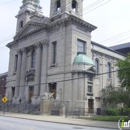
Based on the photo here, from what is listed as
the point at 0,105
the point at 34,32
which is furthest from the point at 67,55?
the point at 0,105

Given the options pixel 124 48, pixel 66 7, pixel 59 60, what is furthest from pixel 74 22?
pixel 124 48

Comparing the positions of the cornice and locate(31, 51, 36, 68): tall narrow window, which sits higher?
the cornice

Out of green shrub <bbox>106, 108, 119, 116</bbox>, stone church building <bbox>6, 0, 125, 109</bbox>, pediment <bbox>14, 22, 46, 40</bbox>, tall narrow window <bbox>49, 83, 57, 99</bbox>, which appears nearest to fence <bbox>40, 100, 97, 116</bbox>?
stone church building <bbox>6, 0, 125, 109</bbox>

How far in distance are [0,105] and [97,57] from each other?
85.4ft

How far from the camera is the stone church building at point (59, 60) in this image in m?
41.0

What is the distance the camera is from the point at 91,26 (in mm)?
47250

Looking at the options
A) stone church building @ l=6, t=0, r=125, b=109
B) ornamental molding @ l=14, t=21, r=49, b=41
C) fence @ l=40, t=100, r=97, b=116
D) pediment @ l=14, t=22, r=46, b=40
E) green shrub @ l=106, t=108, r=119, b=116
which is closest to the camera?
fence @ l=40, t=100, r=97, b=116

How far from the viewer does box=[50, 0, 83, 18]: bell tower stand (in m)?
46.4

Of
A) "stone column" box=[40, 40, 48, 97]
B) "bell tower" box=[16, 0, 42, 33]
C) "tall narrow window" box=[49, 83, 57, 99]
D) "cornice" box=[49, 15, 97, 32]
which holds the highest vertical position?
"bell tower" box=[16, 0, 42, 33]

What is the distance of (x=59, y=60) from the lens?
43.8 m

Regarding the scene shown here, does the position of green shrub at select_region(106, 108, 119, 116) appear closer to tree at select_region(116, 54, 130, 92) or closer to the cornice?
tree at select_region(116, 54, 130, 92)

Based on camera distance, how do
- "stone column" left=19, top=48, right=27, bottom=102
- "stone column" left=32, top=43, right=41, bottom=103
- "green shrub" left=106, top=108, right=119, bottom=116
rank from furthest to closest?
"stone column" left=19, top=48, right=27, bottom=102 < "stone column" left=32, top=43, right=41, bottom=103 < "green shrub" left=106, top=108, right=119, bottom=116

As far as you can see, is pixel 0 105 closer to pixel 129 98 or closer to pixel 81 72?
pixel 81 72

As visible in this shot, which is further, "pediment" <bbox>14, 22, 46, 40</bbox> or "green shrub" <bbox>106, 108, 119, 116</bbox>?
"pediment" <bbox>14, 22, 46, 40</bbox>
